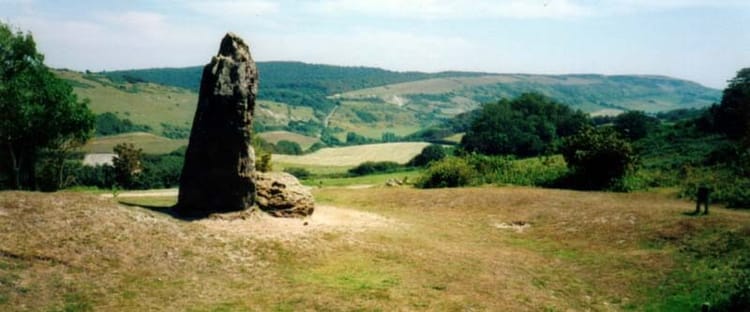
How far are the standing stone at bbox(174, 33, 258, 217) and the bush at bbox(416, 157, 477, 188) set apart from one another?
2153 cm

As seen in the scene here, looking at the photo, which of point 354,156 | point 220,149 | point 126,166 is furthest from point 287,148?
point 220,149

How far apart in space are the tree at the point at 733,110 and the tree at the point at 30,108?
2504 inches

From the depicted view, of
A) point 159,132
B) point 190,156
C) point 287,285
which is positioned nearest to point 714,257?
point 287,285

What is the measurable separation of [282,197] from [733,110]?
61.0m

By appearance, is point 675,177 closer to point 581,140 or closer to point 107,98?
point 581,140

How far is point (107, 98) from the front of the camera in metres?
162

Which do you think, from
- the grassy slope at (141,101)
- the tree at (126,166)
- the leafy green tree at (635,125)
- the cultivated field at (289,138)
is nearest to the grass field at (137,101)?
the grassy slope at (141,101)

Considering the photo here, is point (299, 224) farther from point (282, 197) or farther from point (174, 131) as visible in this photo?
point (174, 131)

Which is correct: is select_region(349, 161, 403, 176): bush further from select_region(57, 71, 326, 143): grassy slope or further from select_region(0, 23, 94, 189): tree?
select_region(57, 71, 326, 143): grassy slope

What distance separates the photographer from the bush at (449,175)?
41062 millimetres

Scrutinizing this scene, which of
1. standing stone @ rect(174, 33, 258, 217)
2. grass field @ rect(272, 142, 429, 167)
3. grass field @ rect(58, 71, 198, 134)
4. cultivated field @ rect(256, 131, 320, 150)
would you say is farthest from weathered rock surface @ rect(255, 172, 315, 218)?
grass field @ rect(58, 71, 198, 134)

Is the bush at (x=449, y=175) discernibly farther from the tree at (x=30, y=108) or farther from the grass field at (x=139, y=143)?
the grass field at (x=139, y=143)

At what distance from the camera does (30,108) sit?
3594 centimetres

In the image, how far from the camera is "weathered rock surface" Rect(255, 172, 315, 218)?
79.5 ft
